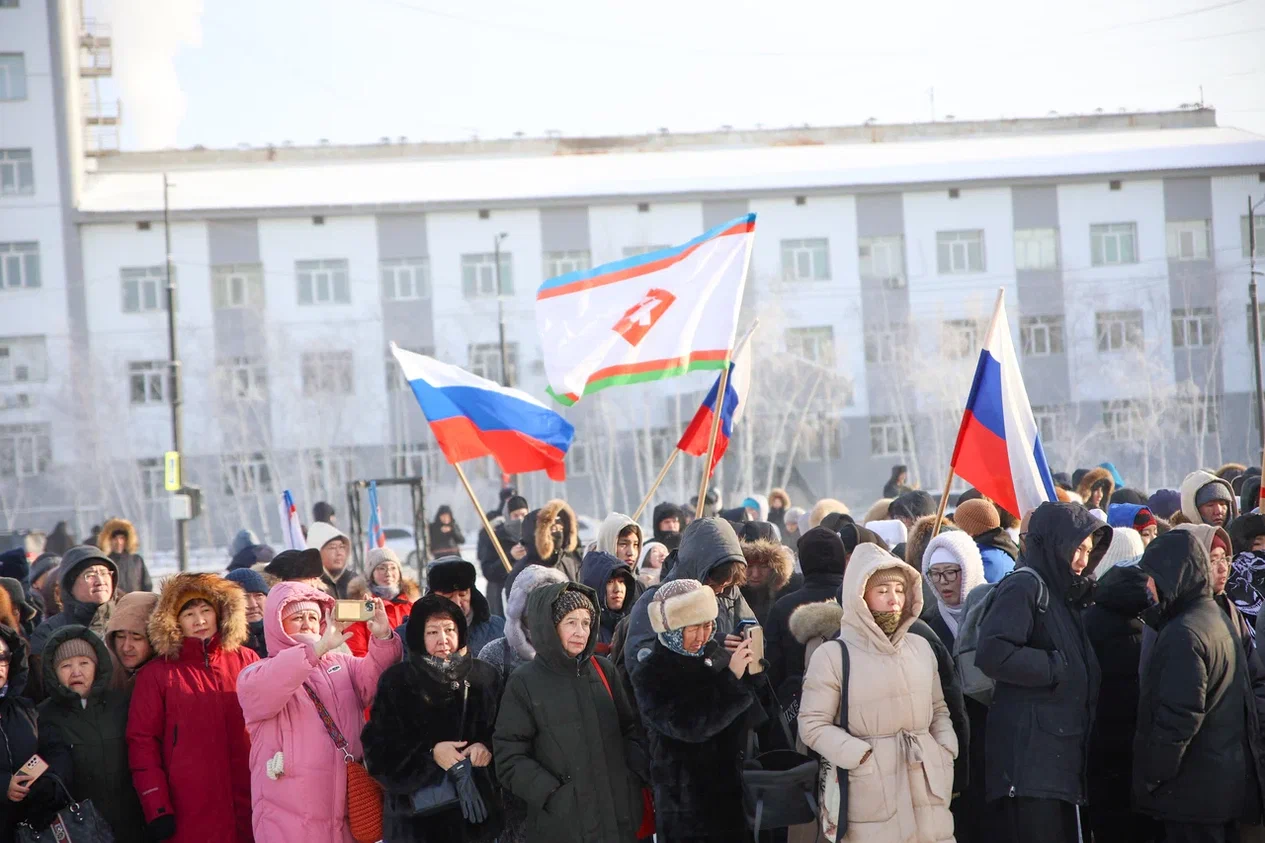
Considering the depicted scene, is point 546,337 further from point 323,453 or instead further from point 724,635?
point 323,453

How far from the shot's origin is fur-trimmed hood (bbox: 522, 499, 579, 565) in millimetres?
9312

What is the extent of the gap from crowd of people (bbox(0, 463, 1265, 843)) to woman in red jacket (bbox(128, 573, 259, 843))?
1 cm

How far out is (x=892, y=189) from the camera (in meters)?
41.2

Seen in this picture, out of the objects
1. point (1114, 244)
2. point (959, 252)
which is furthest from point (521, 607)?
point (1114, 244)

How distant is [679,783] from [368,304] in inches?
1437

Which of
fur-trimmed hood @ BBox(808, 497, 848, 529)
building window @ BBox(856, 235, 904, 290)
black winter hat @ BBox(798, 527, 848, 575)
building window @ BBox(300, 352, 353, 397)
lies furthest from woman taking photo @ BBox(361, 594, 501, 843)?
building window @ BBox(856, 235, 904, 290)

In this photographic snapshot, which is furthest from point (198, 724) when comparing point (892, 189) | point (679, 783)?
point (892, 189)

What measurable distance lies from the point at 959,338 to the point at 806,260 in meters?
5.33

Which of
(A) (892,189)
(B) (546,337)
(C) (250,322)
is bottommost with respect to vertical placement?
(B) (546,337)

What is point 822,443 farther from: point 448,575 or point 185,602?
point 185,602

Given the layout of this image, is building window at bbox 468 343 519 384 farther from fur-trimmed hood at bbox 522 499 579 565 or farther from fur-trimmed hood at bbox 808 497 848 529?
fur-trimmed hood at bbox 522 499 579 565

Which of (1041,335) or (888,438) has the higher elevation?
(1041,335)

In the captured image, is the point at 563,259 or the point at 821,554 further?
the point at 563,259

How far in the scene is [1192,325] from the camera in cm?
4184
